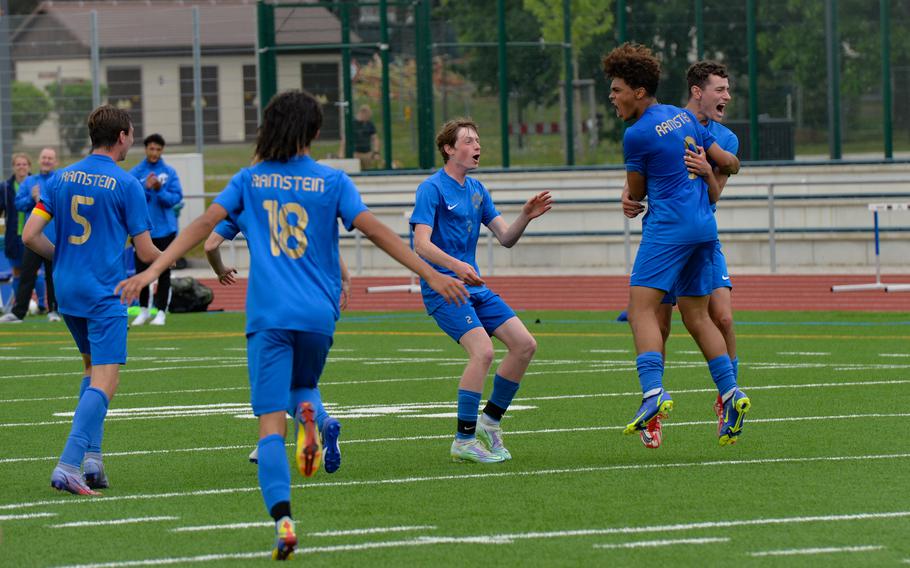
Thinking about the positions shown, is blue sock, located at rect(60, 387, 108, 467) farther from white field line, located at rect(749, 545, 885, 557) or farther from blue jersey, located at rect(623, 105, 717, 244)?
white field line, located at rect(749, 545, 885, 557)

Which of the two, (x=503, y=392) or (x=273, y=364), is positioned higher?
(x=273, y=364)

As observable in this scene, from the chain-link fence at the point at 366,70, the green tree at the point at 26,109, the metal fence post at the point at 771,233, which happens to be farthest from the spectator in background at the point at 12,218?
the metal fence post at the point at 771,233

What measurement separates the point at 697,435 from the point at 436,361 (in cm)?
607

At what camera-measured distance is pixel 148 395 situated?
45.9 ft

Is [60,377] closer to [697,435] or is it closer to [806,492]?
[697,435]

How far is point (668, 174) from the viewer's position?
9.77m

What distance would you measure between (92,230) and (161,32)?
24139 millimetres

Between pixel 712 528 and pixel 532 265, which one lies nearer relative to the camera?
pixel 712 528

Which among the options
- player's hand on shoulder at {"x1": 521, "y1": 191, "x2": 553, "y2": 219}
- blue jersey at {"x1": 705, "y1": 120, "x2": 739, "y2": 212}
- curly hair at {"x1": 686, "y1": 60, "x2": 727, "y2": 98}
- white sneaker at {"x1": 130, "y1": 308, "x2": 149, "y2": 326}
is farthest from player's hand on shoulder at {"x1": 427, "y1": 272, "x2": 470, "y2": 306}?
white sneaker at {"x1": 130, "y1": 308, "x2": 149, "y2": 326}

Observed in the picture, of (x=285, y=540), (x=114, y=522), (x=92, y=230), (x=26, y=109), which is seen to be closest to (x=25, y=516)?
(x=114, y=522)

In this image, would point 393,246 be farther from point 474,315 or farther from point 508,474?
point 474,315

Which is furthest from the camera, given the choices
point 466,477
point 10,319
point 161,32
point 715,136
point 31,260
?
point 161,32

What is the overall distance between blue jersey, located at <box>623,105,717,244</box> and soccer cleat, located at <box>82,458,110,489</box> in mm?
3218

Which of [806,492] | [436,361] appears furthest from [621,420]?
[436,361]
